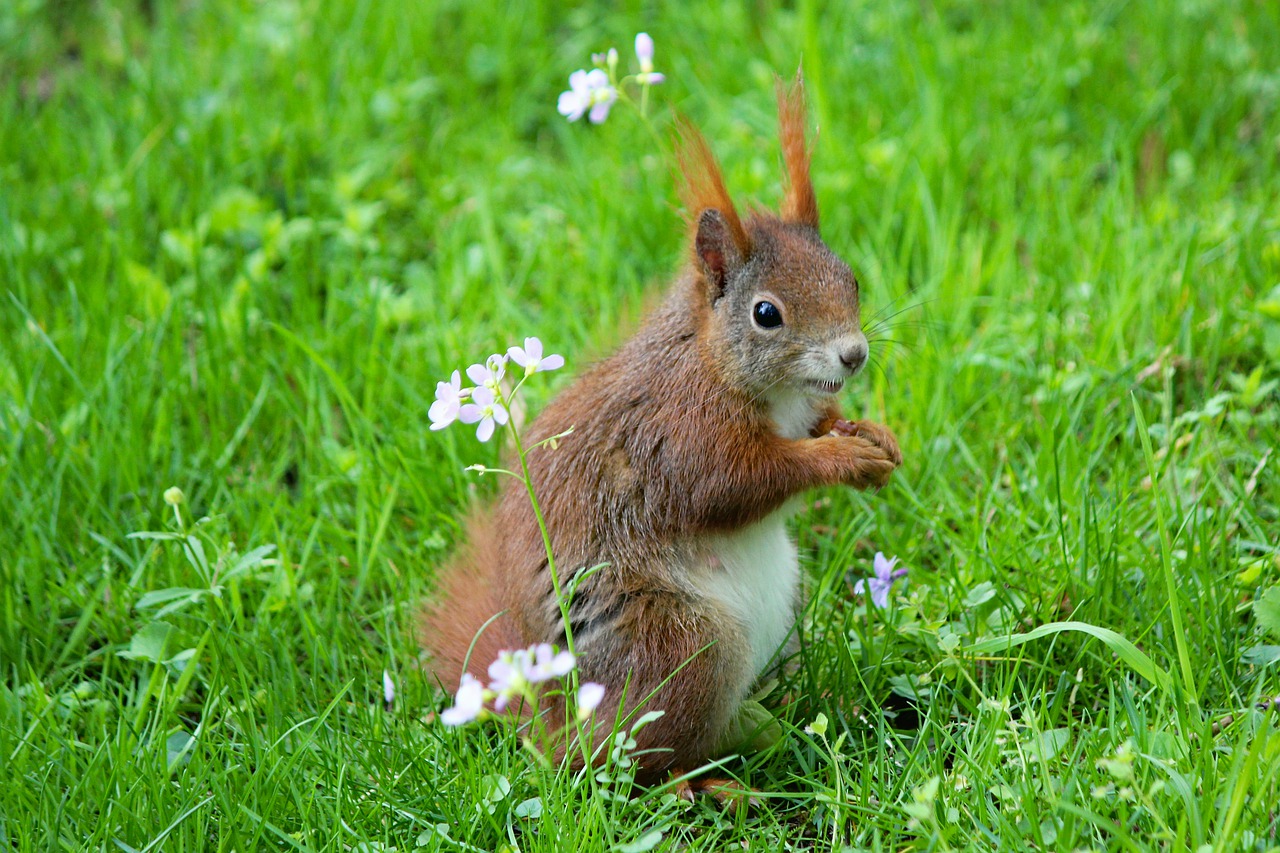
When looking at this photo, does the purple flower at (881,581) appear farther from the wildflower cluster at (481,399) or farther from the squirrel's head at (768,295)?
the wildflower cluster at (481,399)

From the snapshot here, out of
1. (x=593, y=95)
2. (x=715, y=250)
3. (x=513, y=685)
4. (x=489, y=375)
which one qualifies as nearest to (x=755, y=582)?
(x=715, y=250)

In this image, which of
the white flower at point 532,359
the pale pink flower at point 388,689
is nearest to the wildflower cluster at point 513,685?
the white flower at point 532,359

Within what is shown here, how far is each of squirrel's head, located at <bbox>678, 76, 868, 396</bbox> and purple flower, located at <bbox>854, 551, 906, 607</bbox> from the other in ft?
1.25

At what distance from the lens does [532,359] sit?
1.96 meters

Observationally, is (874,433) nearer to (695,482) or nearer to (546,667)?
(695,482)

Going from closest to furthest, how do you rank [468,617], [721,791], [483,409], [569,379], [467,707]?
[467,707] < [483,409] < [721,791] < [468,617] < [569,379]

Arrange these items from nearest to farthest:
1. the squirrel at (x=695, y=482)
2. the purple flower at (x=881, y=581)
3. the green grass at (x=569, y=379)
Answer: the green grass at (x=569, y=379) → the squirrel at (x=695, y=482) → the purple flower at (x=881, y=581)

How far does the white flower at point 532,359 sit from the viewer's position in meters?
1.93

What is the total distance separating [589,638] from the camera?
225 cm

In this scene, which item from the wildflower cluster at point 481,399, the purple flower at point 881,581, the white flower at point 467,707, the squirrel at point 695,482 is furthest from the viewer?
the purple flower at point 881,581

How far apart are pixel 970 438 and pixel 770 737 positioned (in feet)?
3.46

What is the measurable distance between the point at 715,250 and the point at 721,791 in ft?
3.21

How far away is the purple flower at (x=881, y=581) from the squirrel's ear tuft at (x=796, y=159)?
2.22 feet

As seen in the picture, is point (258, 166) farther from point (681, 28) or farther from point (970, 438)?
point (970, 438)
